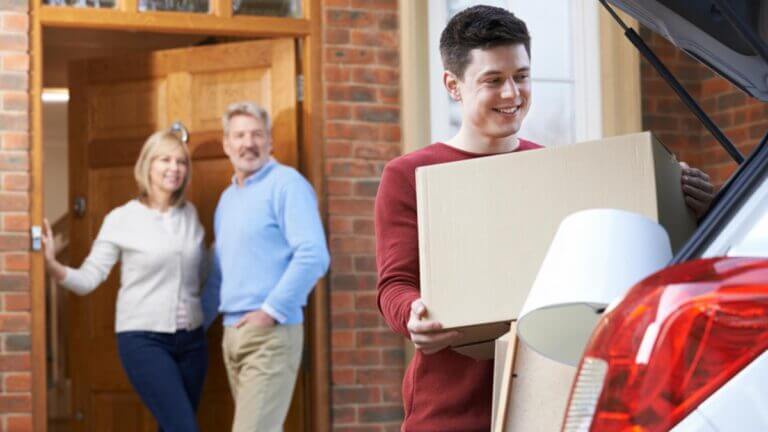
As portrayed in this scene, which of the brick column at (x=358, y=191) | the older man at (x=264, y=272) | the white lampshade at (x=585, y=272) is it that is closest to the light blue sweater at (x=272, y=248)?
the older man at (x=264, y=272)

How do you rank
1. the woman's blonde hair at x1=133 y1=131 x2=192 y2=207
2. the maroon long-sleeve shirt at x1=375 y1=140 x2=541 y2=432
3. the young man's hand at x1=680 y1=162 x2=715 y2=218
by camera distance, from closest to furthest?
the young man's hand at x1=680 y1=162 x2=715 y2=218 → the maroon long-sleeve shirt at x1=375 y1=140 x2=541 y2=432 → the woman's blonde hair at x1=133 y1=131 x2=192 y2=207

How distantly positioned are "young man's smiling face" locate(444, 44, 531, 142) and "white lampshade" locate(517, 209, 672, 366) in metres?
1.01

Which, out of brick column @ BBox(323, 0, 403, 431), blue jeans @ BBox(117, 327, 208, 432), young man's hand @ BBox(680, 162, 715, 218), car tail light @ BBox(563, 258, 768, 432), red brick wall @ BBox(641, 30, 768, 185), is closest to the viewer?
car tail light @ BBox(563, 258, 768, 432)

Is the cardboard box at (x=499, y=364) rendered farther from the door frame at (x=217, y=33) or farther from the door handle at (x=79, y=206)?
the door handle at (x=79, y=206)

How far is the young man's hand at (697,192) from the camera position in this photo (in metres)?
2.19

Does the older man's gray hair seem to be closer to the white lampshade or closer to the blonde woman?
the blonde woman

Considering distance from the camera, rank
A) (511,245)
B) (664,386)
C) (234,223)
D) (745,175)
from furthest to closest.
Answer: (234,223)
(511,245)
(745,175)
(664,386)

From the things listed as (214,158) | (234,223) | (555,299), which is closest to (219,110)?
(214,158)

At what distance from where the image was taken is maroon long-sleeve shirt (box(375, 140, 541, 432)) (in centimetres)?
253

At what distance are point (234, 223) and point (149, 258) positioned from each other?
466mm

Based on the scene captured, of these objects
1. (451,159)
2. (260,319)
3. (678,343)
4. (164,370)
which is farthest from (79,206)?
(678,343)

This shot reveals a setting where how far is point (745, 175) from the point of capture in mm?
1470

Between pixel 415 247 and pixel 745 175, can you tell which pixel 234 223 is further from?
pixel 745 175

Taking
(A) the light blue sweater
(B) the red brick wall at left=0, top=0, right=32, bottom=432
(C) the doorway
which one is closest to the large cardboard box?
(A) the light blue sweater
